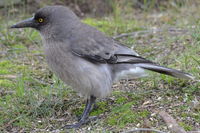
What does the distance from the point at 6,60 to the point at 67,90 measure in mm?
1863

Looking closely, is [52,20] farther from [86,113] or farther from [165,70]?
[165,70]

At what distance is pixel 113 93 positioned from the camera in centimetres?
651

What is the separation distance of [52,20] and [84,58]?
827 millimetres

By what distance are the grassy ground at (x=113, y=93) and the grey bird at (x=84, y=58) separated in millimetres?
287

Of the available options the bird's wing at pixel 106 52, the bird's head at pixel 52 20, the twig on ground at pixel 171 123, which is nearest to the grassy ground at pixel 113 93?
the twig on ground at pixel 171 123

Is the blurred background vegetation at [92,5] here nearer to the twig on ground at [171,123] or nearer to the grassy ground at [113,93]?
the grassy ground at [113,93]

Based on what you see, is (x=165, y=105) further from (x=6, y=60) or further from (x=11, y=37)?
(x=11, y=37)

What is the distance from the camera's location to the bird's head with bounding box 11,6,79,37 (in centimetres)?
620

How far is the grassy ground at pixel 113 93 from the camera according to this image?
5453 millimetres

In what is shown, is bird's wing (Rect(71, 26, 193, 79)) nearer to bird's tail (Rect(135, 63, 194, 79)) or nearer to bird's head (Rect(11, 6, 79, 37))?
bird's tail (Rect(135, 63, 194, 79))

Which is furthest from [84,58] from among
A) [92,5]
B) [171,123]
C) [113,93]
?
[92,5]

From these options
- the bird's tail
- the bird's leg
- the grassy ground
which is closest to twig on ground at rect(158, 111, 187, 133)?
the grassy ground

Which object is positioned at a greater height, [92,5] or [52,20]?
[52,20]

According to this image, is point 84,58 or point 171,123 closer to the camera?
point 171,123
